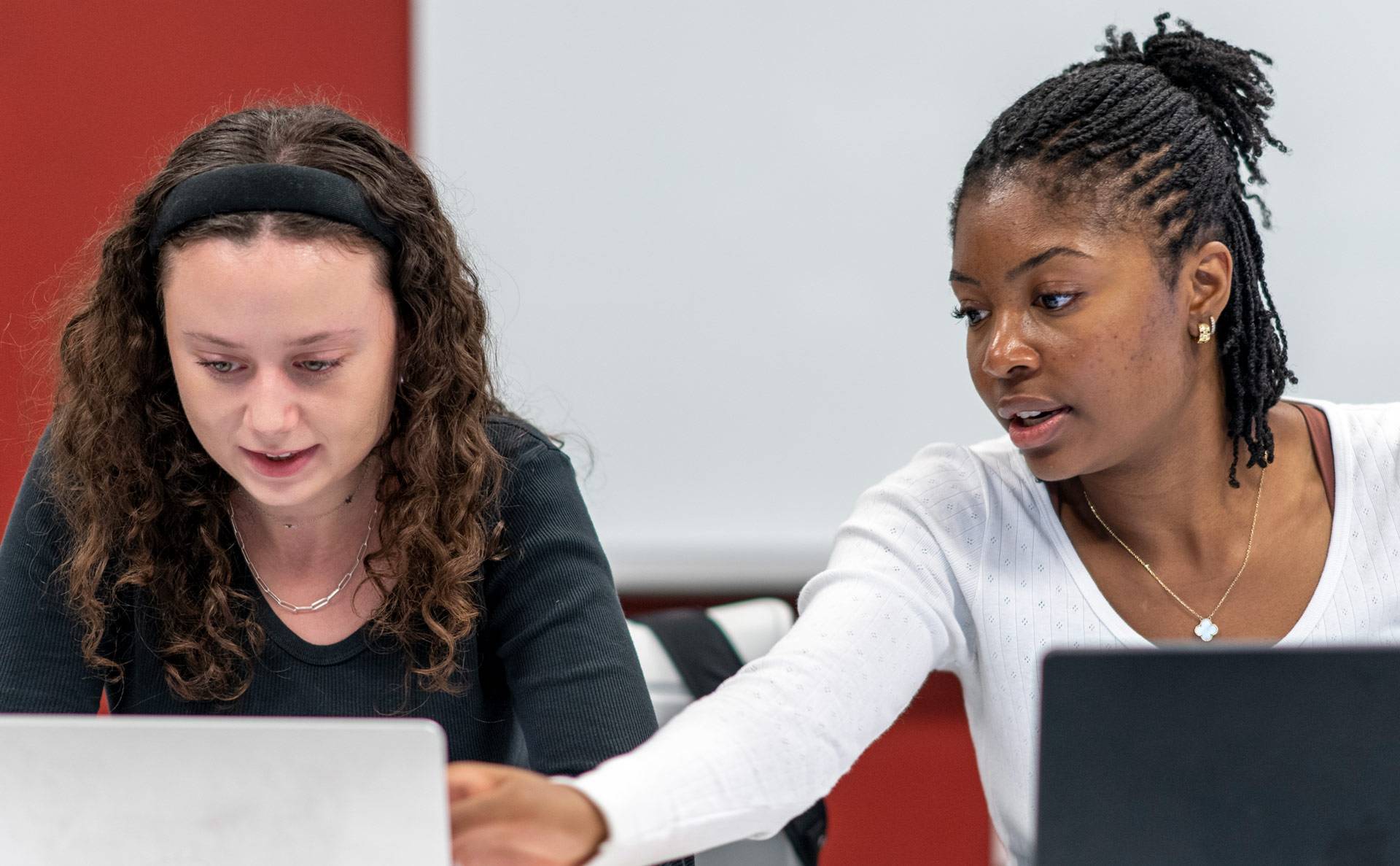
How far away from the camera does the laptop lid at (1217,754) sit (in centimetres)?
67

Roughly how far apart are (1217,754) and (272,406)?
2.37 ft

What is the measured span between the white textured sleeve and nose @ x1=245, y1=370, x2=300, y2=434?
390 mm

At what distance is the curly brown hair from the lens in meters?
1.19

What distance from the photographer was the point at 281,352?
3.49 feet

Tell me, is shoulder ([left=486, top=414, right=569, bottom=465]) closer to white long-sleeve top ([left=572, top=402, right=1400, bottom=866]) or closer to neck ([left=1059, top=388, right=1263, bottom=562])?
white long-sleeve top ([left=572, top=402, right=1400, bottom=866])

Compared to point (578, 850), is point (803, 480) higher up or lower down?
lower down

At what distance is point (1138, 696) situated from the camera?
673 millimetres

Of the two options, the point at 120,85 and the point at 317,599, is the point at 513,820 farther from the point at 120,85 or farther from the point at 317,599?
the point at 120,85

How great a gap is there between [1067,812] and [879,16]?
1662 mm

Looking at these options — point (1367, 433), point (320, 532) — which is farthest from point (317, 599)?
point (1367, 433)

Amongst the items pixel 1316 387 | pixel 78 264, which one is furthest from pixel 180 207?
pixel 1316 387

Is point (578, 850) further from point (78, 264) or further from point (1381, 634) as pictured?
point (78, 264)

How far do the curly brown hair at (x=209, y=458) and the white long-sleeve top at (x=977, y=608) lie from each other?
0.33 metres

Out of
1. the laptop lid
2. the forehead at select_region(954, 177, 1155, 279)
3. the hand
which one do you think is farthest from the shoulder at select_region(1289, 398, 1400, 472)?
the hand
